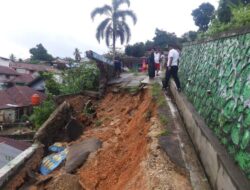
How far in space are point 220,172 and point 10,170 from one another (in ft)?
21.3

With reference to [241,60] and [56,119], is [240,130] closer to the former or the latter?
[241,60]

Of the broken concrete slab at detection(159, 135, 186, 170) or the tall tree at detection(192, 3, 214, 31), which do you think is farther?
the tall tree at detection(192, 3, 214, 31)

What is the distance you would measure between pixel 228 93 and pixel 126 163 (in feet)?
9.61

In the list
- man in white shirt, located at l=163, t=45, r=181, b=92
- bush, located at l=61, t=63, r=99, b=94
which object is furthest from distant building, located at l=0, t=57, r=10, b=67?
man in white shirt, located at l=163, t=45, r=181, b=92

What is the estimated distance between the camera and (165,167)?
545 centimetres

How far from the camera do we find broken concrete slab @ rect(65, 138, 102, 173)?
26.5 ft

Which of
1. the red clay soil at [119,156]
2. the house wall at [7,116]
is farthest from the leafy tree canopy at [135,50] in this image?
the red clay soil at [119,156]

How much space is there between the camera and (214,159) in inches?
186

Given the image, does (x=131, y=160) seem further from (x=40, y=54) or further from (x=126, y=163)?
(x=40, y=54)

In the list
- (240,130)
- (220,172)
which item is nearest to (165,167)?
(220,172)

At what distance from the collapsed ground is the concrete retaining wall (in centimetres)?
51

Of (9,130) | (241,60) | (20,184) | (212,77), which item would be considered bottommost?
(9,130)

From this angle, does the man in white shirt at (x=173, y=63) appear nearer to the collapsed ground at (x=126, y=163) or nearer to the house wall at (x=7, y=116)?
the collapsed ground at (x=126, y=163)

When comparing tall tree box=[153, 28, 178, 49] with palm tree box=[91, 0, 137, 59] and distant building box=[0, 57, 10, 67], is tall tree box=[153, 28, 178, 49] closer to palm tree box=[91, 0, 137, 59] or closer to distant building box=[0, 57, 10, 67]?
palm tree box=[91, 0, 137, 59]
